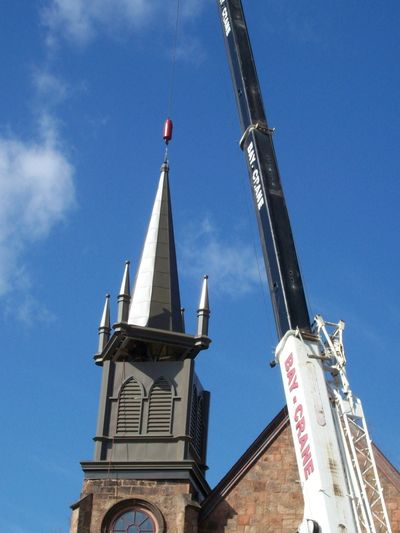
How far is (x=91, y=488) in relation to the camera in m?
28.8

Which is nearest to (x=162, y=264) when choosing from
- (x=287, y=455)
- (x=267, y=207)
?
(x=287, y=455)

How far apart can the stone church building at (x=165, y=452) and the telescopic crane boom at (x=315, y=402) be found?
24.5ft

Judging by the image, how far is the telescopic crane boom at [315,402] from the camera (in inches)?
751

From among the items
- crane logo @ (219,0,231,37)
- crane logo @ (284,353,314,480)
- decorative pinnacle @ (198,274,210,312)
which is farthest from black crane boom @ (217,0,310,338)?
decorative pinnacle @ (198,274,210,312)

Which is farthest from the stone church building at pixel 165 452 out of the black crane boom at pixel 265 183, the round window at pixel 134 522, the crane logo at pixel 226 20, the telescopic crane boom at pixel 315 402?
the crane logo at pixel 226 20

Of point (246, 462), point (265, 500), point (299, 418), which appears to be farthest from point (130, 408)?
point (299, 418)

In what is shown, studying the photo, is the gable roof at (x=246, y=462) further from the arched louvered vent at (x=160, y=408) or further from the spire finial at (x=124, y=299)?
the spire finial at (x=124, y=299)

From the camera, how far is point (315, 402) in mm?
19969

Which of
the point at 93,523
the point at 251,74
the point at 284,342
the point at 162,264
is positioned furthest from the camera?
the point at 162,264

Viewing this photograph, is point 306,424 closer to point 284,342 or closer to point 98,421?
point 284,342

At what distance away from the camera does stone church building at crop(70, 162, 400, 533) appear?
2816 cm

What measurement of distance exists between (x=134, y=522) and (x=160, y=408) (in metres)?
3.64

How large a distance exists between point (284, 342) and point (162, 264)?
1281 cm

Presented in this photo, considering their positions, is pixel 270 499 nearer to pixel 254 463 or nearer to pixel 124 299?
pixel 254 463
